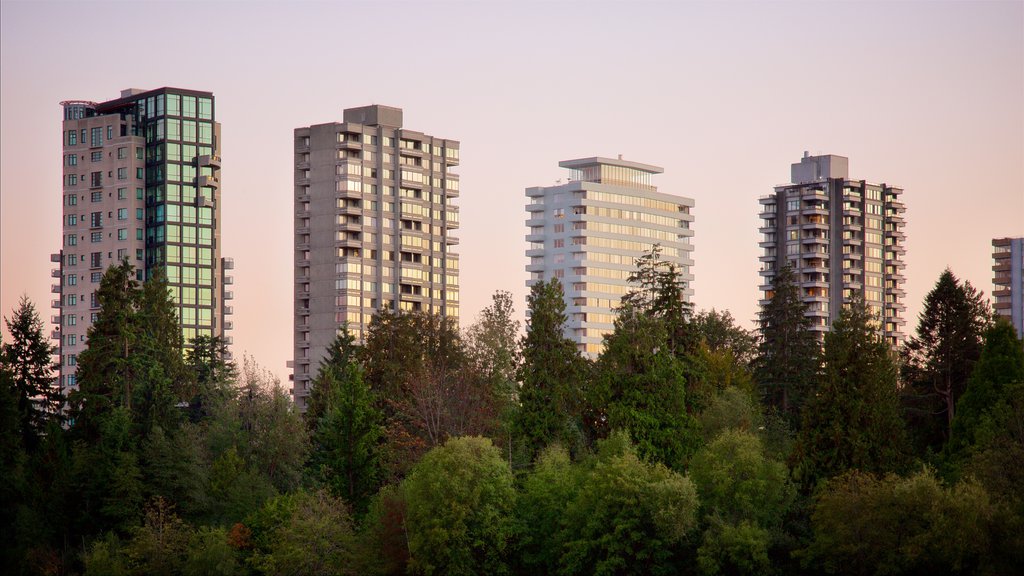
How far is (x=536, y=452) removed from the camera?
97812 mm

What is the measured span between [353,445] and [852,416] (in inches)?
1413

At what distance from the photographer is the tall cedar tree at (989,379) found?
92.9 meters

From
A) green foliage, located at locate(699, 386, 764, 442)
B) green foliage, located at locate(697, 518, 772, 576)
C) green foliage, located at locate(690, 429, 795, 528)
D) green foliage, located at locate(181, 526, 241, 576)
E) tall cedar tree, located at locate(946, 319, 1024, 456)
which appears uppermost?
tall cedar tree, located at locate(946, 319, 1024, 456)

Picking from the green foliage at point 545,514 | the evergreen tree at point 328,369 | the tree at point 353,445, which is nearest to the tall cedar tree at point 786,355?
the green foliage at point 545,514

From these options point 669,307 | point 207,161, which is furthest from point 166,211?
point 669,307

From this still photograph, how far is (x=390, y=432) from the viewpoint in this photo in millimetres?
102062

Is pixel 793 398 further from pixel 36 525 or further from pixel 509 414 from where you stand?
pixel 36 525

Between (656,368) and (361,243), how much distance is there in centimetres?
9801

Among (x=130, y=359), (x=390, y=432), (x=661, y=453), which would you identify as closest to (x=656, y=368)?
(x=661, y=453)

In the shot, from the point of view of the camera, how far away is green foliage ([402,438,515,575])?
8806cm

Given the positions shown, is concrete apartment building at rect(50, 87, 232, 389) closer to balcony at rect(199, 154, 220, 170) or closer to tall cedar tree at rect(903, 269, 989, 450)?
balcony at rect(199, 154, 220, 170)

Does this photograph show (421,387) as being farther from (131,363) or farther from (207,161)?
(207,161)

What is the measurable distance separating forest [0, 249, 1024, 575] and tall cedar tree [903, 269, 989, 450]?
19 centimetres

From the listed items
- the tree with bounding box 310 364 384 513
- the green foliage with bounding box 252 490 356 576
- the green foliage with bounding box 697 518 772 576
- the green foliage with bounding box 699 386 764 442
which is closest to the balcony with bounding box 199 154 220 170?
the tree with bounding box 310 364 384 513
